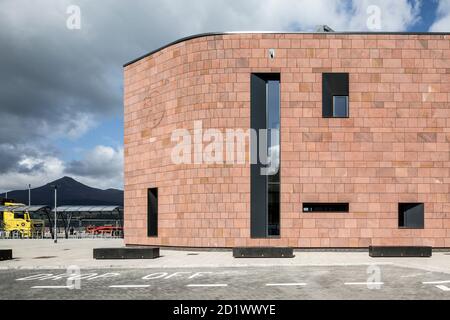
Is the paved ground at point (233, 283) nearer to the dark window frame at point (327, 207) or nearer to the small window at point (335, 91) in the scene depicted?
the dark window frame at point (327, 207)

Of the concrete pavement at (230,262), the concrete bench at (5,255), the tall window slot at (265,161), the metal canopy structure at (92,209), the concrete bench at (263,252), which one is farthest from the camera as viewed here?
the metal canopy structure at (92,209)

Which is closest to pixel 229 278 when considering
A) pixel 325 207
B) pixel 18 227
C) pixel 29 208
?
pixel 325 207

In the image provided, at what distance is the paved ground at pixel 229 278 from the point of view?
13.6 meters

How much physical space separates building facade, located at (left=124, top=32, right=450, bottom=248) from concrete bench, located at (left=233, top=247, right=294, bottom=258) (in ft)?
12.5

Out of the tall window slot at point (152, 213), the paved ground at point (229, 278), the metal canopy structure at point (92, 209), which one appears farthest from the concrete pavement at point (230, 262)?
the metal canopy structure at point (92, 209)

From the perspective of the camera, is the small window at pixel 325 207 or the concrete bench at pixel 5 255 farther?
the small window at pixel 325 207

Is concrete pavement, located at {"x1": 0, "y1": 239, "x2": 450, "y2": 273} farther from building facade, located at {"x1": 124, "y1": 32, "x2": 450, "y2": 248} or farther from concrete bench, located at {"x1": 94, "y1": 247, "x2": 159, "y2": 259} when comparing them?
building facade, located at {"x1": 124, "y1": 32, "x2": 450, "y2": 248}

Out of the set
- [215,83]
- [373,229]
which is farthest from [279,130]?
[373,229]

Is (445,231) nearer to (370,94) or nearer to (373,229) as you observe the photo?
(373,229)

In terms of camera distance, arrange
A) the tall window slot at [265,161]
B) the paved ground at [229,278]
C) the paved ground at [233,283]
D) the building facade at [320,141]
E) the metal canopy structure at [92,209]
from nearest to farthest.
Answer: the paved ground at [233,283] → the paved ground at [229,278] → the building facade at [320,141] → the tall window slot at [265,161] → the metal canopy structure at [92,209]

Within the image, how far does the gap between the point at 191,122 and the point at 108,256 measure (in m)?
10.5

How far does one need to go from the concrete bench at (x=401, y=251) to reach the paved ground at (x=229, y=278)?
593mm

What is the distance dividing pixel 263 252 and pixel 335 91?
38.8 feet
